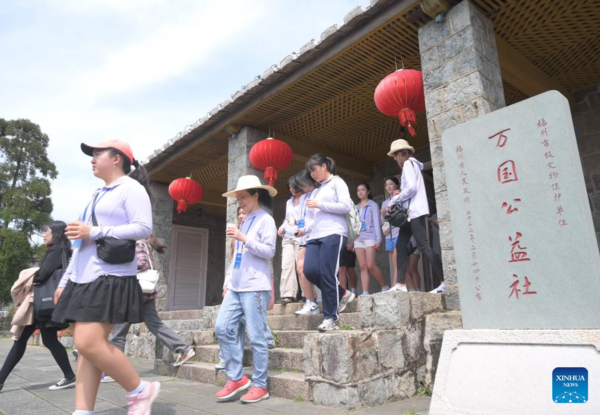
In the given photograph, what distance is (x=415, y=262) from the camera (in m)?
4.66

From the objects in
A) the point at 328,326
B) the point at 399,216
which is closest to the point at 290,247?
the point at 399,216

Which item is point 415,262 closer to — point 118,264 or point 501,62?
point 501,62

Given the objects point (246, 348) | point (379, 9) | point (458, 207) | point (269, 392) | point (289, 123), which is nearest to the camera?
point (458, 207)

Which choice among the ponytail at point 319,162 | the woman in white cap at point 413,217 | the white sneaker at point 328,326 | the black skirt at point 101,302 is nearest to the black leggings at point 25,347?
the black skirt at point 101,302

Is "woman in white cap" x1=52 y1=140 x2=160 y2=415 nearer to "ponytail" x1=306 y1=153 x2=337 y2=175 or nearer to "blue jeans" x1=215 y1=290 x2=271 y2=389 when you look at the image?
"blue jeans" x1=215 y1=290 x2=271 y2=389

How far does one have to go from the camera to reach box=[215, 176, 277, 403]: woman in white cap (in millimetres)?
2916

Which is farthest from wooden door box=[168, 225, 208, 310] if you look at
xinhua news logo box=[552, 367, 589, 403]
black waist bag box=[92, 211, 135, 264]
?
xinhua news logo box=[552, 367, 589, 403]

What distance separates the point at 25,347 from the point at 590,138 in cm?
712

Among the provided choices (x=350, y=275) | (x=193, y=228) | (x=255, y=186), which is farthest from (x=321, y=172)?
(x=193, y=228)

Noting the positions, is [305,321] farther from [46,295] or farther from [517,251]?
[46,295]

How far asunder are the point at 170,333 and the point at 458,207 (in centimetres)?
301

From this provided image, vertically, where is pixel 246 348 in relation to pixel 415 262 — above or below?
below

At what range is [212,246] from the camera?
1145cm

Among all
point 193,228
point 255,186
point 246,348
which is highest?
point 193,228
